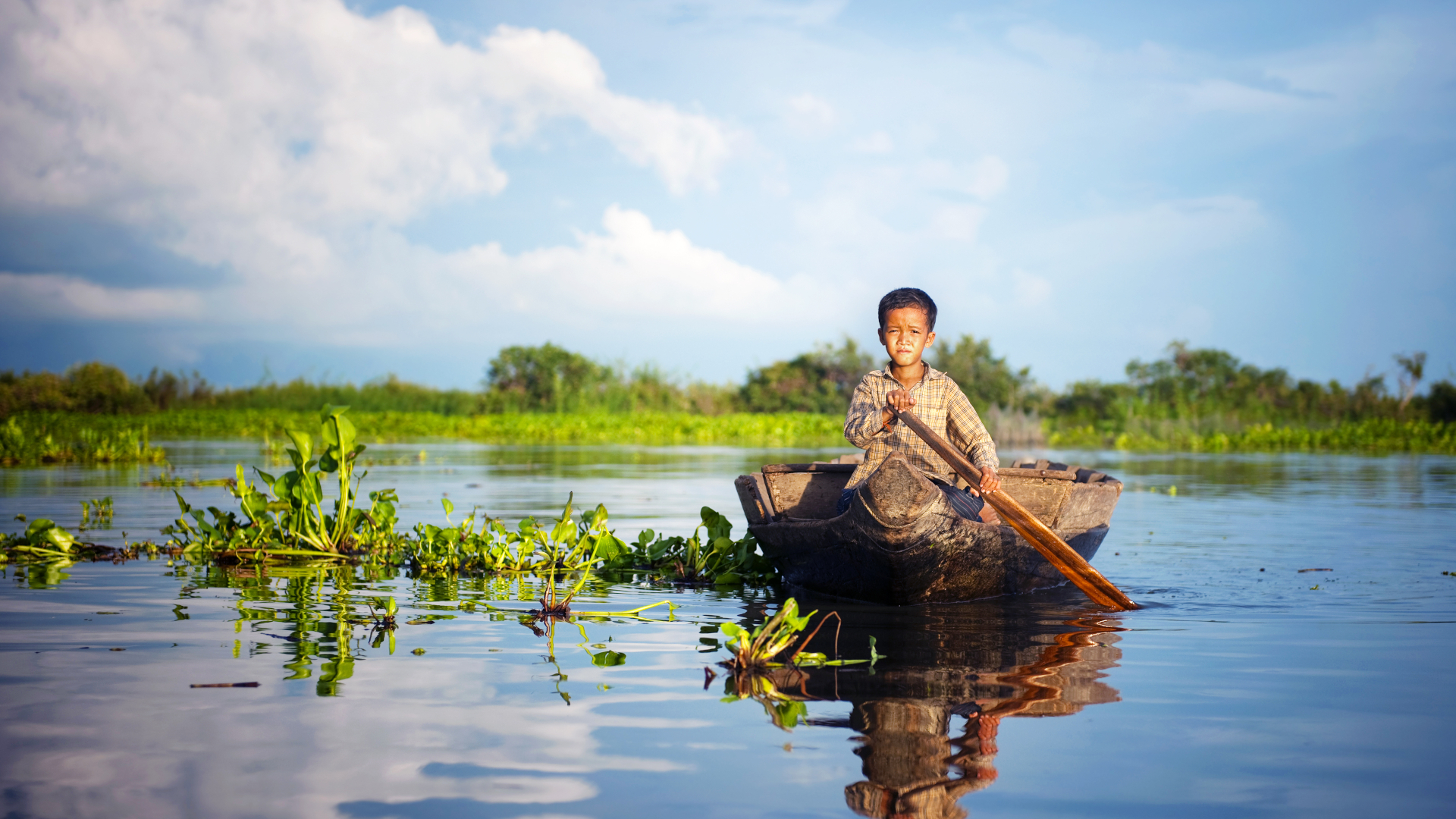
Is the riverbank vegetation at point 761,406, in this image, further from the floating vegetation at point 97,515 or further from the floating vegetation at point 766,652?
the floating vegetation at point 766,652

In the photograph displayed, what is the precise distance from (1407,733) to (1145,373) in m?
26.8

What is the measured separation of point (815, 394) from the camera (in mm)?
32312

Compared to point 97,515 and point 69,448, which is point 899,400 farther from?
point 69,448

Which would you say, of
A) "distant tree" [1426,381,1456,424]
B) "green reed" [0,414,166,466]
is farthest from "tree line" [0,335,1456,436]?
"green reed" [0,414,166,466]

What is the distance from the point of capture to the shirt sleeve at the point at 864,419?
483 cm

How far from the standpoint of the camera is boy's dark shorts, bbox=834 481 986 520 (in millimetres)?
4621

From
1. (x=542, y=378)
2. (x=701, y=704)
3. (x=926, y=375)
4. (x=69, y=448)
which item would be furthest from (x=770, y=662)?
(x=542, y=378)

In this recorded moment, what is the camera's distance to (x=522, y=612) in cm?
446

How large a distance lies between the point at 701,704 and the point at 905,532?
1366 millimetres

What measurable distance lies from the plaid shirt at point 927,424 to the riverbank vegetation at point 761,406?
15.9 metres

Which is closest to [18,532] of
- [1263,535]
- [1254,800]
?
[1254,800]

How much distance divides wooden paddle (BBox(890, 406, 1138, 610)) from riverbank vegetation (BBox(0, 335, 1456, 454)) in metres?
16.5

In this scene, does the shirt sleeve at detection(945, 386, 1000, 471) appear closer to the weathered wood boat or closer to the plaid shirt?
the plaid shirt

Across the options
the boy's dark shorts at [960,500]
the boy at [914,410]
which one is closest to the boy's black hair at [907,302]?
the boy at [914,410]
